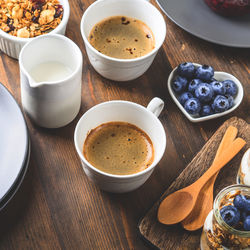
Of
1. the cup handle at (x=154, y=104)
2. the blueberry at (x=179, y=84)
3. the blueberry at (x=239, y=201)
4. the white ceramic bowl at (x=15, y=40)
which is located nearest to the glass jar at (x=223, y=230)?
the blueberry at (x=239, y=201)

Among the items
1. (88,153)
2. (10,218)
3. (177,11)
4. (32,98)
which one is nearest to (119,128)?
(88,153)

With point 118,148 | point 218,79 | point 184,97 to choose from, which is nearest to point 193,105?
point 184,97

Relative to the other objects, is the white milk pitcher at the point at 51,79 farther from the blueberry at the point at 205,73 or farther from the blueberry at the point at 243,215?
the blueberry at the point at 243,215

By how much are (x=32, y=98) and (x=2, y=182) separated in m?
0.20

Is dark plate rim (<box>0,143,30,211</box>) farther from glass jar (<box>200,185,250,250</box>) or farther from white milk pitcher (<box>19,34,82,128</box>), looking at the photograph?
glass jar (<box>200,185,250,250</box>)

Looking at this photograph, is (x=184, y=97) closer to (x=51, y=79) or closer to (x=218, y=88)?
(x=218, y=88)

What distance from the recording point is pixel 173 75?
1147 mm

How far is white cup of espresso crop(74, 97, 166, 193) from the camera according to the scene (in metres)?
0.90

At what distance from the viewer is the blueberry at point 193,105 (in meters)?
1.08

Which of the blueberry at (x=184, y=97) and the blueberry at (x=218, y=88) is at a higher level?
the blueberry at (x=218, y=88)

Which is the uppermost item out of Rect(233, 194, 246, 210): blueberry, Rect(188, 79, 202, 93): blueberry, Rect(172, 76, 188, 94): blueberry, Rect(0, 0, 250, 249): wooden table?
Rect(233, 194, 246, 210): blueberry

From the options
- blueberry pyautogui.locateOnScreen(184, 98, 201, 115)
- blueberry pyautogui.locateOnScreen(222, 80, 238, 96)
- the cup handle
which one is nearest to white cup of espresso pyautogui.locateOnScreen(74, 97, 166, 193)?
the cup handle

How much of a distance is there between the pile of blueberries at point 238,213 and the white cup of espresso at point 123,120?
18 cm

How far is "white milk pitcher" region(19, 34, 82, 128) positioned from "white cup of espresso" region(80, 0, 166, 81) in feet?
0.31
